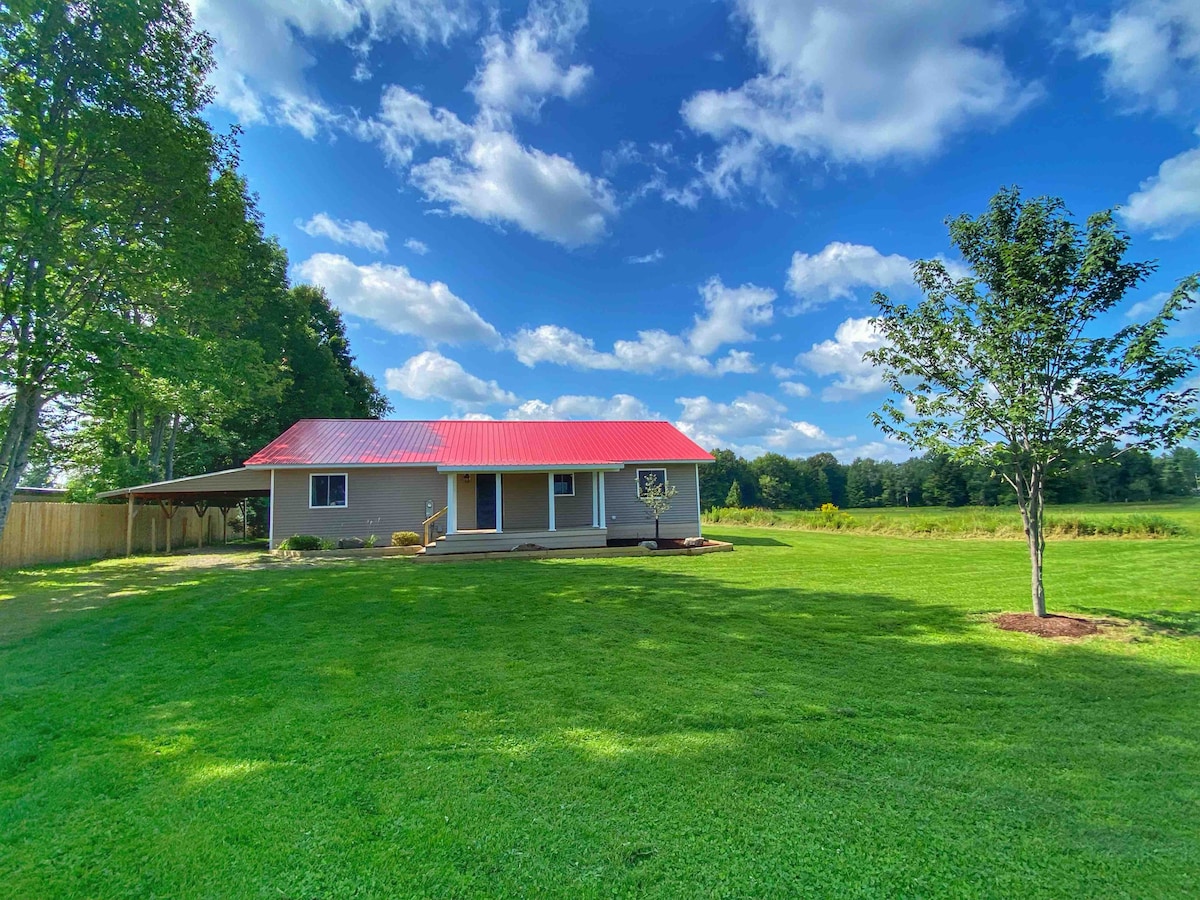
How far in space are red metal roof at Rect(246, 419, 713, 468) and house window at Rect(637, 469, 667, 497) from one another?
491 millimetres

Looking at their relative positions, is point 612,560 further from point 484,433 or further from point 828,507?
point 828,507

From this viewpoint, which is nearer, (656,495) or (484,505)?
(656,495)

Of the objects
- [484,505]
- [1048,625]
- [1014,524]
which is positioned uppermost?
[484,505]

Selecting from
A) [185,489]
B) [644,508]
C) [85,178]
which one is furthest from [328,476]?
[644,508]

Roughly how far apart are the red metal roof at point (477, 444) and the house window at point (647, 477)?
0.49 meters

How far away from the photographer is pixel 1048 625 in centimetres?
646

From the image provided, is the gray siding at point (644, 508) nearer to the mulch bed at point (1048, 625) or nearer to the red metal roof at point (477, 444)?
the red metal roof at point (477, 444)

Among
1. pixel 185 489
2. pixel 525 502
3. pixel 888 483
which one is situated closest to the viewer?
pixel 185 489

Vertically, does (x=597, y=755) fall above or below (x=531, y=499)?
below

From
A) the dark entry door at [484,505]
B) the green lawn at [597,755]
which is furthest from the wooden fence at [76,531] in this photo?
the dark entry door at [484,505]

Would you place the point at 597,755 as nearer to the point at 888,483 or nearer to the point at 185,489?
the point at 185,489

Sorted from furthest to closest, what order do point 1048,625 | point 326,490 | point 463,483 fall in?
point 463,483 → point 326,490 → point 1048,625

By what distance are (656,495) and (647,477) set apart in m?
1.80

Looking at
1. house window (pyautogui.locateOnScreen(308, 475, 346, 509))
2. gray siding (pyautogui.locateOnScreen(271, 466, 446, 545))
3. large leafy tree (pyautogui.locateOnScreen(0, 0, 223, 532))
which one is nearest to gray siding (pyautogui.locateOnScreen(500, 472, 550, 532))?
gray siding (pyautogui.locateOnScreen(271, 466, 446, 545))
